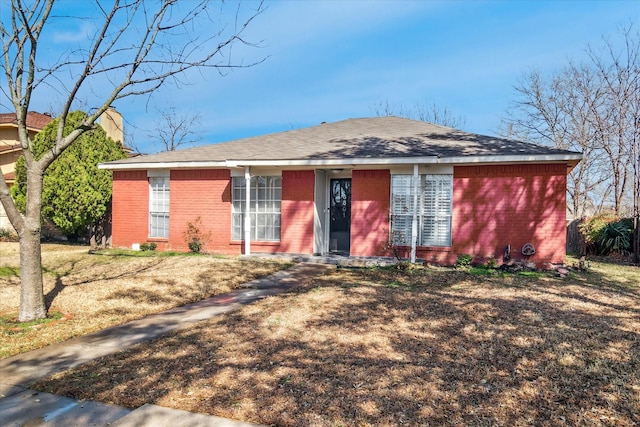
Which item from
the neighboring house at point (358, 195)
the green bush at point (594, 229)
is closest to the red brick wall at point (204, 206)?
the neighboring house at point (358, 195)

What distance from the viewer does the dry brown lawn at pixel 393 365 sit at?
3098mm

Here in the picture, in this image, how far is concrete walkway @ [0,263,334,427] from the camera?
9.71 feet

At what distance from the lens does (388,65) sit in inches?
975

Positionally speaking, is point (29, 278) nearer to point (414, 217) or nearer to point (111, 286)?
point (111, 286)

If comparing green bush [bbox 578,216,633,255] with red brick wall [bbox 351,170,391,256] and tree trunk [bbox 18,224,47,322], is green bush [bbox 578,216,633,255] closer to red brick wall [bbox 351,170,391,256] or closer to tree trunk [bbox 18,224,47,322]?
red brick wall [bbox 351,170,391,256]

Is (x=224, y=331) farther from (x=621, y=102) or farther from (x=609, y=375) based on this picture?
(x=621, y=102)

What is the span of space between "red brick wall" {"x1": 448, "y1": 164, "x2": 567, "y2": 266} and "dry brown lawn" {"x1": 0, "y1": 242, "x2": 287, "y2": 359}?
504 centimetres

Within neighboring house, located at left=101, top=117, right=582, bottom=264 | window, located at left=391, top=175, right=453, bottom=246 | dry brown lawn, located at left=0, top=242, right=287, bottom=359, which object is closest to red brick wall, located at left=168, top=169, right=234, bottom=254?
neighboring house, located at left=101, top=117, right=582, bottom=264

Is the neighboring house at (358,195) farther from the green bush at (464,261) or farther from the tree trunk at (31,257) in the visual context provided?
the tree trunk at (31,257)

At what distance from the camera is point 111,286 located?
755 centimetres

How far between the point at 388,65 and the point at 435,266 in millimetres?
17240

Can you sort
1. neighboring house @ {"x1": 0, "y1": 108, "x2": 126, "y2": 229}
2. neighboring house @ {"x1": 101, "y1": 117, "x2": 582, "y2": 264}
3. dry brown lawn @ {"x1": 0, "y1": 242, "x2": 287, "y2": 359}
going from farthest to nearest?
1. neighboring house @ {"x1": 0, "y1": 108, "x2": 126, "y2": 229}
2. neighboring house @ {"x1": 101, "y1": 117, "x2": 582, "y2": 264}
3. dry brown lawn @ {"x1": 0, "y1": 242, "x2": 287, "y2": 359}

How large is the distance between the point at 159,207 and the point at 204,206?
1.78 m

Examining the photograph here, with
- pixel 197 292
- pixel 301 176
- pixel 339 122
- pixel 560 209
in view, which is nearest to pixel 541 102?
pixel 339 122
